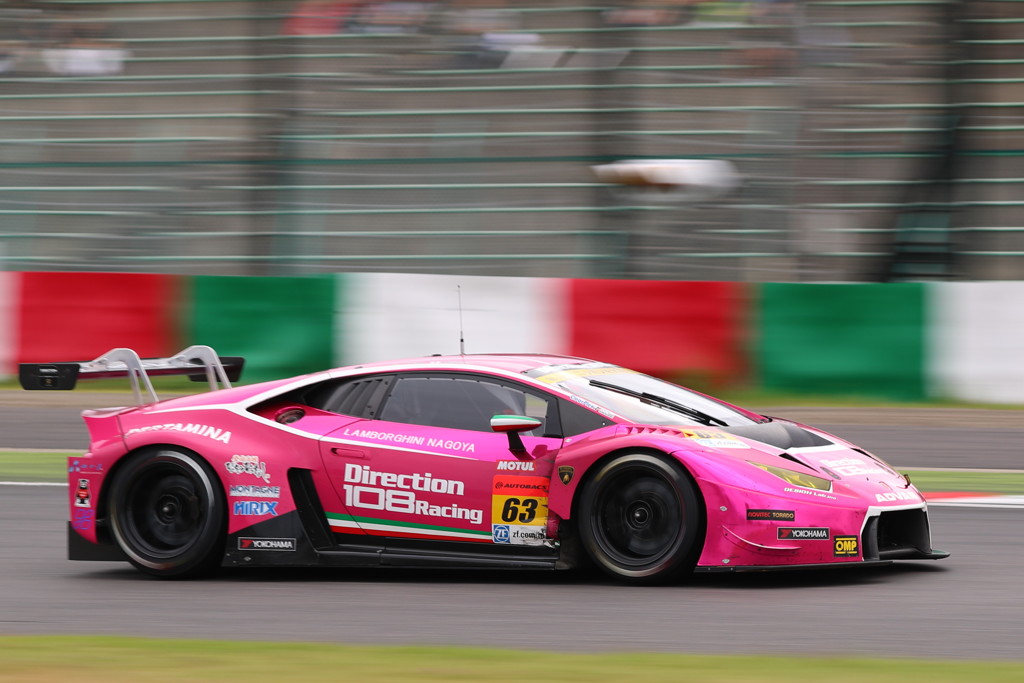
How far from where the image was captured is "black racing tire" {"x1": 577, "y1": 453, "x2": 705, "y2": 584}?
5.93 m

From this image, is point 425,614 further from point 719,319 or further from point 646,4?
point 646,4

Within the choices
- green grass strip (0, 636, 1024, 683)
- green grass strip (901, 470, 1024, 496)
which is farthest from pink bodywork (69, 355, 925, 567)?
green grass strip (901, 470, 1024, 496)

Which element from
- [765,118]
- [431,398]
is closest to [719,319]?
[765,118]

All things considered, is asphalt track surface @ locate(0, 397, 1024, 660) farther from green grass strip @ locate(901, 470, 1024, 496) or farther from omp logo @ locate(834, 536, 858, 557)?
green grass strip @ locate(901, 470, 1024, 496)

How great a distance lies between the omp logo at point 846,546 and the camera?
5.90m

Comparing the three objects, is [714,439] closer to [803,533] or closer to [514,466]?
[803,533]

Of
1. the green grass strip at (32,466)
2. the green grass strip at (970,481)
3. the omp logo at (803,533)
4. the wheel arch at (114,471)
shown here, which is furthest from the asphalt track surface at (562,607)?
the green grass strip at (32,466)

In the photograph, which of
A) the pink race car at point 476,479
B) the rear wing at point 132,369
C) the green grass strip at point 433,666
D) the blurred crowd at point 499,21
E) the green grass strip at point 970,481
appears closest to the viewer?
the green grass strip at point 433,666

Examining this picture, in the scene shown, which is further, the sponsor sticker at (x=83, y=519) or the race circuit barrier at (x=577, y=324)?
the race circuit barrier at (x=577, y=324)

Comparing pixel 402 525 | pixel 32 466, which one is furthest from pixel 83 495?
pixel 32 466

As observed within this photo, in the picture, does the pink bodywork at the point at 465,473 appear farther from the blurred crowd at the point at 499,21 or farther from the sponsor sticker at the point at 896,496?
the blurred crowd at the point at 499,21

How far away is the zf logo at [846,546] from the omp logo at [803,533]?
0.23ft

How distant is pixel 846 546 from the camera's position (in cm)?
592

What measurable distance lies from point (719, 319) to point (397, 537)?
7168 mm
